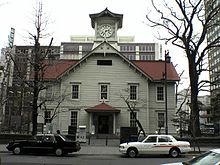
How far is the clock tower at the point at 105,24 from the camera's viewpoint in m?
44.1

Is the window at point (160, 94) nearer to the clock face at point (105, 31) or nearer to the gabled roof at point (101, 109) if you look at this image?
the gabled roof at point (101, 109)

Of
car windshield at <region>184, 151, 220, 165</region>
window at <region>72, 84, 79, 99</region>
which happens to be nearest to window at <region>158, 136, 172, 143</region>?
car windshield at <region>184, 151, 220, 165</region>

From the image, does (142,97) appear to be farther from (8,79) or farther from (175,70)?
(8,79)

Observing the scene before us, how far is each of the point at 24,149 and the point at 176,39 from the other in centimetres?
2060

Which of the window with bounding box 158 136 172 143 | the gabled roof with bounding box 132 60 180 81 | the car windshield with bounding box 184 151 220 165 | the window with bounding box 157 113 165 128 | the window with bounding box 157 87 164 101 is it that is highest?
the gabled roof with bounding box 132 60 180 81

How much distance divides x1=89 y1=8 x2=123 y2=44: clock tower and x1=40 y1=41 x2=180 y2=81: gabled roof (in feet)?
18.8

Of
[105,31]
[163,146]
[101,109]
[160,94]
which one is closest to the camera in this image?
[163,146]

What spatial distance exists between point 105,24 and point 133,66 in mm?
9321

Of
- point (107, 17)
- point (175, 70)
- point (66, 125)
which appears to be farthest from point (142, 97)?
point (107, 17)

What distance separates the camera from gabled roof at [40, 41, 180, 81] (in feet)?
126

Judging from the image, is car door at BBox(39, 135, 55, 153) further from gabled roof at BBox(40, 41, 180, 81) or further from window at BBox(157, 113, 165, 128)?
window at BBox(157, 113, 165, 128)

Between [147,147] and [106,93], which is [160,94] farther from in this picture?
[147,147]

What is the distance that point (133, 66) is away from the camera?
38.8m

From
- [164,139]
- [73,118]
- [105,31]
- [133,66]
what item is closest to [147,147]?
[164,139]
